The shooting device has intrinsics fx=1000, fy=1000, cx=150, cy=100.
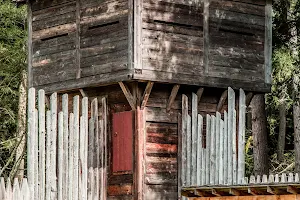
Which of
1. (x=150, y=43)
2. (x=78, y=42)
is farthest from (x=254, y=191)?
(x=78, y=42)

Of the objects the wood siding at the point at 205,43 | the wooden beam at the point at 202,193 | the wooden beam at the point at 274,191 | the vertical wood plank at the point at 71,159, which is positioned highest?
the wood siding at the point at 205,43

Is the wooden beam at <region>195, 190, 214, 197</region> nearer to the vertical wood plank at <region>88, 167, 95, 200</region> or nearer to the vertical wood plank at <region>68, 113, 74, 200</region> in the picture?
the vertical wood plank at <region>68, 113, 74, 200</region>

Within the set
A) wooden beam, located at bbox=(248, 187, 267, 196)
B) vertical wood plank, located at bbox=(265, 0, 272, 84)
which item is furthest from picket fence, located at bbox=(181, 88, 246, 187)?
wooden beam, located at bbox=(248, 187, 267, 196)

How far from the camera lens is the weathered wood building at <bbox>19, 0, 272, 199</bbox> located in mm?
22609

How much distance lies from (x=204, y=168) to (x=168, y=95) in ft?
6.27

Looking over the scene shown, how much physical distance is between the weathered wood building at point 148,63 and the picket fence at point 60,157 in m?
0.61

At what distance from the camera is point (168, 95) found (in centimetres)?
2350

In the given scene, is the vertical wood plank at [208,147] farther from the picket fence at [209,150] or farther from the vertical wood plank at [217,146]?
the vertical wood plank at [217,146]

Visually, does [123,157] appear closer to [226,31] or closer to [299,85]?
[226,31]

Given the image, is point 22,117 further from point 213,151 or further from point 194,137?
point 213,151

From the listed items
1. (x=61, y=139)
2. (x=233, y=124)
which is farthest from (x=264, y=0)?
(x=61, y=139)

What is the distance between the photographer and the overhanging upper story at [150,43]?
22.5 metres

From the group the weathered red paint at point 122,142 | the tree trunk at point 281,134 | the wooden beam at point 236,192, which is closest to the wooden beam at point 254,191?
the wooden beam at point 236,192

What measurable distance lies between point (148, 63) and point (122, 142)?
210cm
